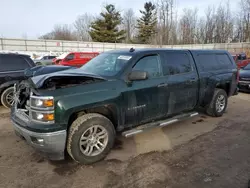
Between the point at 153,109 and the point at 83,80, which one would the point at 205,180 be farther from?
the point at 83,80

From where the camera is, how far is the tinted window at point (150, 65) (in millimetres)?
3894

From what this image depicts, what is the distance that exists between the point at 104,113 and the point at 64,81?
84 centimetres

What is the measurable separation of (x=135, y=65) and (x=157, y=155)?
167cm

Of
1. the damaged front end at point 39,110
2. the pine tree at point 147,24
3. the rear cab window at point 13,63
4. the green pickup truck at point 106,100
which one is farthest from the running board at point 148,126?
the pine tree at point 147,24

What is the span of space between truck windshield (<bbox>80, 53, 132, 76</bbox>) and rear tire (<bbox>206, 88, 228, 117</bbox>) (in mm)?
2898

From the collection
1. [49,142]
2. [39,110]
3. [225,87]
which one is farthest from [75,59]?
[49,142]

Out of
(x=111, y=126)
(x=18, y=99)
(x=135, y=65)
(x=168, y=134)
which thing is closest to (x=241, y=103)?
(x=168, y=134)

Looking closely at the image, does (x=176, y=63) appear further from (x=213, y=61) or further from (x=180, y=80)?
(x=213, y=61)

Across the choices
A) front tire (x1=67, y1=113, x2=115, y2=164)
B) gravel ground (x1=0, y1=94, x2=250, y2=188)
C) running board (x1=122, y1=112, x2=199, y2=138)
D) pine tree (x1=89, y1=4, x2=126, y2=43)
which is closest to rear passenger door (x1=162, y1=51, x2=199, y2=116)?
running board (x1=122, y1=112, x2=199, y2=138)

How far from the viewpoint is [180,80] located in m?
4.39

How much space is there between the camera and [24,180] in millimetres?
2906

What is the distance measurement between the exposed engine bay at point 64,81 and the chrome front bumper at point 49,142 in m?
0.68

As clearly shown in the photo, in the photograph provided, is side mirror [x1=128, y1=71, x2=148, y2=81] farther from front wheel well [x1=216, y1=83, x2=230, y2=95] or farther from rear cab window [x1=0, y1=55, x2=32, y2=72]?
rear cab window [x1=0, y1=55, x2=32, y2=72]

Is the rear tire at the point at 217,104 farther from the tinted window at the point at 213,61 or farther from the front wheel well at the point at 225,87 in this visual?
the tinted window at the point at 213,61
